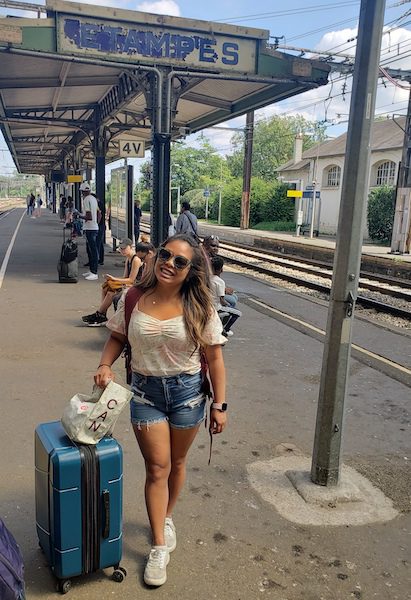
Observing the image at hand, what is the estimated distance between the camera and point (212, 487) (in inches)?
139

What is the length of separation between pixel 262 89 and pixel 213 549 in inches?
412

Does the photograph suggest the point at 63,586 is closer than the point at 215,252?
Yes

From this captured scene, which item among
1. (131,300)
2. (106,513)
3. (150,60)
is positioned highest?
(150,60)

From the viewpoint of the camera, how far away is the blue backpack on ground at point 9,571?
6.23 feet

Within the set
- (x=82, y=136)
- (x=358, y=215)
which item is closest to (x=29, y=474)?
(x=358, y=215)

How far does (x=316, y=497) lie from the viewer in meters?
3.42

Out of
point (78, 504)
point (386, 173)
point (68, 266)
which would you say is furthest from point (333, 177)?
point (78, 504)

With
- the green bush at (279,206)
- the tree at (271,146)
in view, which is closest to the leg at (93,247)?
the green bush at (279,206)

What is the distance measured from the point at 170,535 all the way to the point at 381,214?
28.8 m

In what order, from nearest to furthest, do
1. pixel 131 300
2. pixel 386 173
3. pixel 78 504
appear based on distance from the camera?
pixel 78 504, pixel 131 300, pixel 386 173

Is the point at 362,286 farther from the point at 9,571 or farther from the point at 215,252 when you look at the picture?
the point at 9,571

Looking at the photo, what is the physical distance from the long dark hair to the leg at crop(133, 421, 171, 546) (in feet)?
1.57

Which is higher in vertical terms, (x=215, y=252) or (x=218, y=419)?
(x=215, y=252)

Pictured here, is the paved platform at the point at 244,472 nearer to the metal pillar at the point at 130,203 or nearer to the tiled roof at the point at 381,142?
the metal pillar at the point at 130,203
